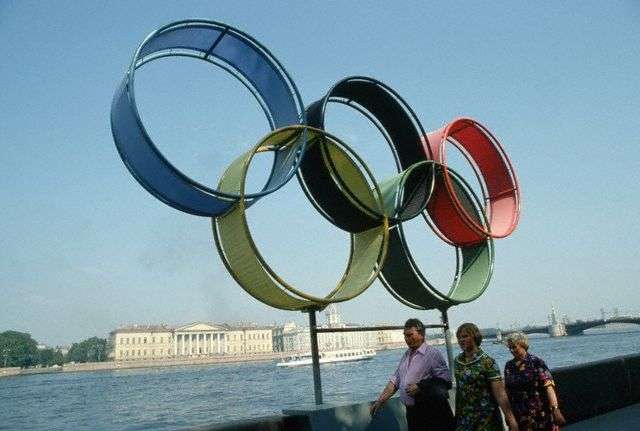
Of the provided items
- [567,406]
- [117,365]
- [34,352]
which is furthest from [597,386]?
[34,352]

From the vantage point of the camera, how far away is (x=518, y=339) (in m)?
5.75

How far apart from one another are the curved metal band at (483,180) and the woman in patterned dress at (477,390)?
5.68 metres

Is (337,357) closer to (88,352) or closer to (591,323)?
(591,323)

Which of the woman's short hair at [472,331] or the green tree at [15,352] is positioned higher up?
the green tree at [15,352]

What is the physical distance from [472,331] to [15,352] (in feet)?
555

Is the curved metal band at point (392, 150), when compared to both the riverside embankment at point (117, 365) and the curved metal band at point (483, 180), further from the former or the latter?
the riverside embankment at point (117, 365)

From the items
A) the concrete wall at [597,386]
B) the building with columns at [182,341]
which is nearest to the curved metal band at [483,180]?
the concrete wall at [597,386]

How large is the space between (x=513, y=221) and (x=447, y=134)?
8.09 ft

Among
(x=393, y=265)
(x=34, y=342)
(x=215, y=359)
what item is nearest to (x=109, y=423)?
(x=393, y=265)

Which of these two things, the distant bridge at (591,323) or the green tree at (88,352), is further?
the green tree at (88,352)

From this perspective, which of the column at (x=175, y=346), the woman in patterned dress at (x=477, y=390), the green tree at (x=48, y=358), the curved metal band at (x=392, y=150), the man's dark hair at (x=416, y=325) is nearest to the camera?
the woman in patterned dress at (x=477, y=390)

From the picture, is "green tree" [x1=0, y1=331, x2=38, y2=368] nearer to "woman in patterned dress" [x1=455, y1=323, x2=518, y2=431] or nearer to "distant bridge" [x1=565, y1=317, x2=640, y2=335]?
"distant bridge" [x1=565, y1=317, x2=640, y2=335]

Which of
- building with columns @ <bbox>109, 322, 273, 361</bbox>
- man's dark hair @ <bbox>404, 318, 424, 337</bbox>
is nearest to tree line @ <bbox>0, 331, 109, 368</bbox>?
building with columns @ <bbox>109, 322, 273, 361</bbox>

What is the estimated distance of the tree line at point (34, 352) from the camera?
144 metres
